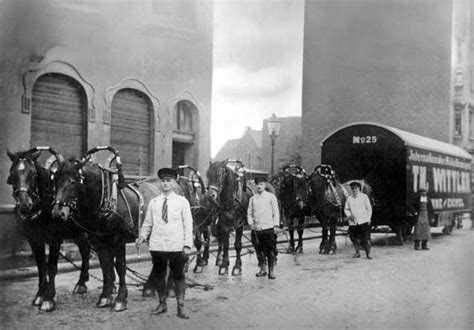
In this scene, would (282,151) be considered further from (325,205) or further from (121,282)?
(121,282)

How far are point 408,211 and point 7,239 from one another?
31.7ft

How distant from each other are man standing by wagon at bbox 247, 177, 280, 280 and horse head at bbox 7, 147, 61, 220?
3535mm

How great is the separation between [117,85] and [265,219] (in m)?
5.19

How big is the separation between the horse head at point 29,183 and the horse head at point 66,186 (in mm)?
304

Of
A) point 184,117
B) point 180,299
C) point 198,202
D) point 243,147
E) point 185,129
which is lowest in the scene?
point 180,299

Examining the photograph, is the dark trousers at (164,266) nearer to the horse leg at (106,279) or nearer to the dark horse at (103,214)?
the dark horse at (103,214)

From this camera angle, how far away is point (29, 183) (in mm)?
6180

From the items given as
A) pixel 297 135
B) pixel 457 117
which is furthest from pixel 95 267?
pixel 457 117

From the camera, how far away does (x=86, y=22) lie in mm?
10297

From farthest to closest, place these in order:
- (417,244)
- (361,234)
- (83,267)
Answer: (417,244), (361,234), (83,267)

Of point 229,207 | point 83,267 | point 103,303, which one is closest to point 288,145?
point 229,207

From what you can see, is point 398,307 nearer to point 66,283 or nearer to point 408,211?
point 66,283

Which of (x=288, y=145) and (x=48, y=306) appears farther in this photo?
(x=288, y=145)

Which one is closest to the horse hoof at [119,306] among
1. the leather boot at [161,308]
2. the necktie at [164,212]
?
the leather boot at [161,308]
